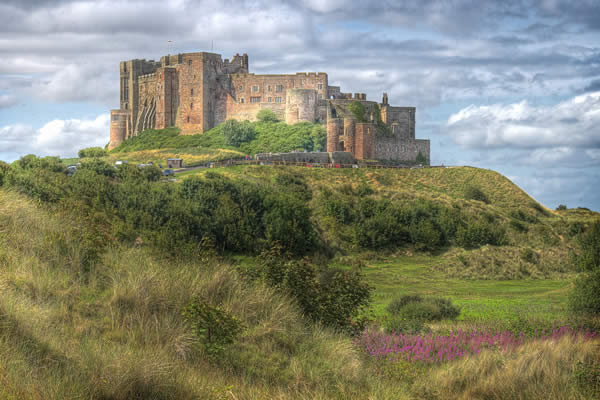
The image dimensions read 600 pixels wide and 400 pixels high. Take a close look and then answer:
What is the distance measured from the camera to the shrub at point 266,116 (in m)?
76.5

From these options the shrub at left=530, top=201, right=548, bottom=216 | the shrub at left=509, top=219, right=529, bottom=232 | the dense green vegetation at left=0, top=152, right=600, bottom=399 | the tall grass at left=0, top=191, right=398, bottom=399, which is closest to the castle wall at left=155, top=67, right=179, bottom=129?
the shrub at left=530, top=201, right=548, bottom=216

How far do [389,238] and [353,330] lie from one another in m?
27.1

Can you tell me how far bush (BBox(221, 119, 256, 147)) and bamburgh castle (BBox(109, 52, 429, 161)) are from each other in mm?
4993

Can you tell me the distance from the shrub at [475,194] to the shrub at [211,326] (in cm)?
5335

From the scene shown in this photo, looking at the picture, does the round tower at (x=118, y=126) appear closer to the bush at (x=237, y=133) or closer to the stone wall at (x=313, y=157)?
the bush at (x=237, y=133)

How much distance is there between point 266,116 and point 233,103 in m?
5.03

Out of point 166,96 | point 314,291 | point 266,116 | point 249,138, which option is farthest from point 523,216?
point 166,96

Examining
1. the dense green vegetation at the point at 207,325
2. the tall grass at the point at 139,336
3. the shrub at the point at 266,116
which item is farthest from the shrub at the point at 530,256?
the shrub at the point at 266,116

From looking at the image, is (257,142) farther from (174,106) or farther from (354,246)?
(354,246)

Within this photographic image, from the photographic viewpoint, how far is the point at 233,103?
7850cm

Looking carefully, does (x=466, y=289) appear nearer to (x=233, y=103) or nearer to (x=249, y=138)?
(x=249, y=138)

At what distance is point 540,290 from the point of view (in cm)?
2627

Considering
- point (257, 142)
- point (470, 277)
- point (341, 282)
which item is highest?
point (257, 142)

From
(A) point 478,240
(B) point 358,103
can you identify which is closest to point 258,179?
(A) point 478,240
